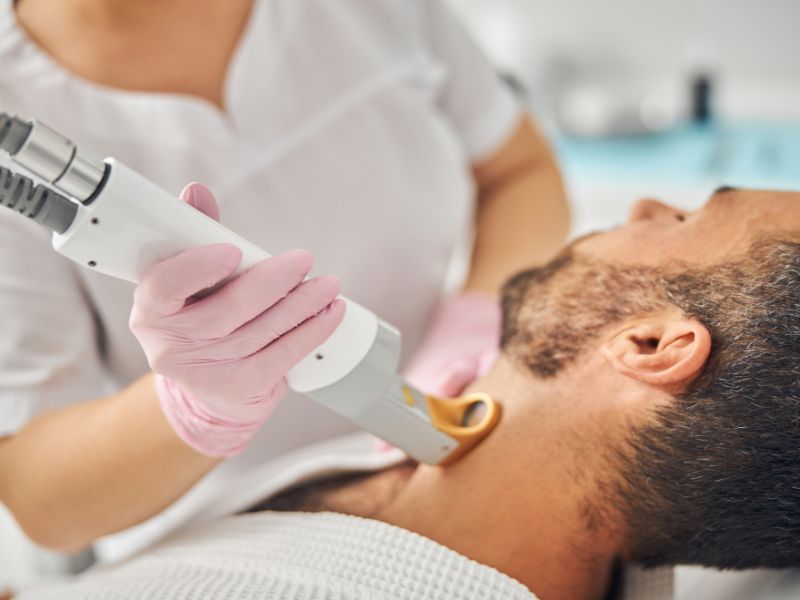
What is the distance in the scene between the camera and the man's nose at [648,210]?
96 centimetres

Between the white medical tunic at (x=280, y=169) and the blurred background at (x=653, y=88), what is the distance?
83cm

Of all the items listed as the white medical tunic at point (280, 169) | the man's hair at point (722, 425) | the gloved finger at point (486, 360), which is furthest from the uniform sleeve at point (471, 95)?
the man's hair at point (722, 425)

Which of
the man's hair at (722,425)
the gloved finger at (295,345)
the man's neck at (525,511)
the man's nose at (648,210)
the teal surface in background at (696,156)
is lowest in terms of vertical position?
the man's neck at (525,511)

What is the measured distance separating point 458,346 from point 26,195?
0.71 m

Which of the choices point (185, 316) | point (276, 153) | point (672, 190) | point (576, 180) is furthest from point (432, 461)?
point (576, 180)

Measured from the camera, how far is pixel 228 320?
2.05ft

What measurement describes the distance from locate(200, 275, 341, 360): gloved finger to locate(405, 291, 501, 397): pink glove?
1.17 feet

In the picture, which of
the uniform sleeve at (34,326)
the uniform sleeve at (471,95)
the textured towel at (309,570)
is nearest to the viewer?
the textured towel at (309,570)

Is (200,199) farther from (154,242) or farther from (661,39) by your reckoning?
(661,39)

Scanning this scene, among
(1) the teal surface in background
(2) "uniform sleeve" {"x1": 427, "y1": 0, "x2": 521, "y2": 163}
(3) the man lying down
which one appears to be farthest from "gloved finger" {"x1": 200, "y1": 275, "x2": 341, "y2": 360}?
(1) the teal surface in background

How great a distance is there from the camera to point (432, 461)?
33.9 inches

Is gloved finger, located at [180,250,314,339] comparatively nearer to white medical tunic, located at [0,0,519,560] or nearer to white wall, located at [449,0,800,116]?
white medical tunic, located at [0,0,519,560]

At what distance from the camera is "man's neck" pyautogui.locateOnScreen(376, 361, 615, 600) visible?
826 millimetres

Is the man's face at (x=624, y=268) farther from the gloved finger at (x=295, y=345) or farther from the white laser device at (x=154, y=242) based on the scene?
the gloved finger at (x=295, y=345)
